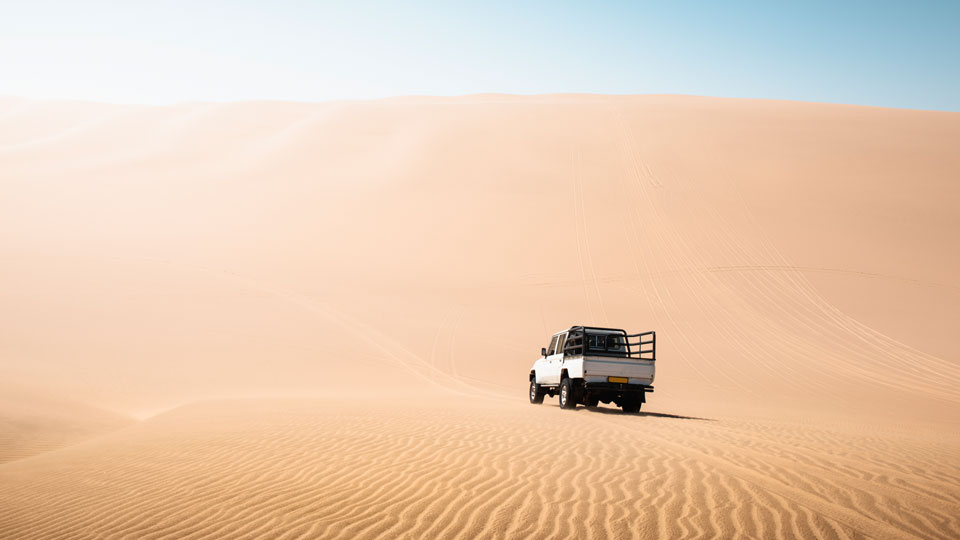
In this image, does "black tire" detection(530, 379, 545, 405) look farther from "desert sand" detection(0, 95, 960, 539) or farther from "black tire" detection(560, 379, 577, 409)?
"black tire" detection(560, 379, 577, 409)

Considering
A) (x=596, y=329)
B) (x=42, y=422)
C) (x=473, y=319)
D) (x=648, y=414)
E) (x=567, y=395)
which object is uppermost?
(x=473, y=319)

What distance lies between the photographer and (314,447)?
9.68 m

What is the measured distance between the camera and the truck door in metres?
17.0

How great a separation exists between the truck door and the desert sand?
2.68 feet

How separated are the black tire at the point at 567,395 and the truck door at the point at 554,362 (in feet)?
1.32

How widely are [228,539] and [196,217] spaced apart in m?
35.5

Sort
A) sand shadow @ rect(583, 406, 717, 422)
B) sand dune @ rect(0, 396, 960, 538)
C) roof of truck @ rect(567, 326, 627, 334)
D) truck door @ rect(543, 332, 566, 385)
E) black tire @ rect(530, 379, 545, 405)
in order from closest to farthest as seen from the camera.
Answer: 1. sand dune @ rect(0, 396, 960, 538)
2. sand shadow @ rect(583, 406, 717, 422)
3. roof of truck @ rect(567, 326, 627, 334)
4. truck door @ rect(543, 332, 566, 385)
5. black tire @ rect(530, 379, 545, 405)

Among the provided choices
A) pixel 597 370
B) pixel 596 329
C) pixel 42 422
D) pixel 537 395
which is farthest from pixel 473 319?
pixel 42 422

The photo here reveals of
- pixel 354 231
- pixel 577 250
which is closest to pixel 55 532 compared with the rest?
pixel 577 250

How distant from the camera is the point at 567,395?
16.2 m

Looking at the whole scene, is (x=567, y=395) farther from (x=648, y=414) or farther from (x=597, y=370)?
(x=648, y=414)

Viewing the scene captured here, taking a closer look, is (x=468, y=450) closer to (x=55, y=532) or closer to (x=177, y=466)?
(x=177, y=466)

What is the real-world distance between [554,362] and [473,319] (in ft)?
33.2

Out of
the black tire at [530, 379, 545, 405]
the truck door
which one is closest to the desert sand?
the black tire at [530, 379, 545, 405]
